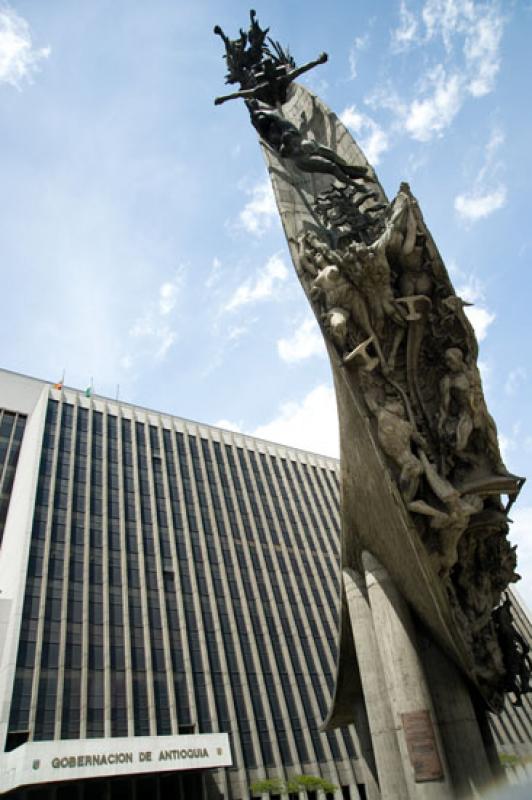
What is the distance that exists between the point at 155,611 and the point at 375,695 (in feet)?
105

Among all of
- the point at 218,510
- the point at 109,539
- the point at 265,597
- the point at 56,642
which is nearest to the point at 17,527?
the point at 109,539

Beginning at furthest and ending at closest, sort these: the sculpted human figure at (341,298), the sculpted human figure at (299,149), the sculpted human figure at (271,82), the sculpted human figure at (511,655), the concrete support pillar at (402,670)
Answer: the sculpted human figure at (271,82), the sculpted human figure at (299,149), the sculpted human figure at (341,298), the sculpted human figure at (511,655), the concrete support pillar at (402,670)

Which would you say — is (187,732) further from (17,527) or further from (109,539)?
(17,527)

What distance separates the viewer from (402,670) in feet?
31.2

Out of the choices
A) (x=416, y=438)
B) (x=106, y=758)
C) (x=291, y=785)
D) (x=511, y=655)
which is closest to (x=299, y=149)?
(x=416, y=438)

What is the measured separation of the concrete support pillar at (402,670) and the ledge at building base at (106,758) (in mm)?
22804

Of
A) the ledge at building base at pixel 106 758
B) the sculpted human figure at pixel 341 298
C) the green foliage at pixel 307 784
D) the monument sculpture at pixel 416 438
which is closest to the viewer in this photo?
the monument sculpture at pixel 416 438

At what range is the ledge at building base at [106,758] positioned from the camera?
24938 mm

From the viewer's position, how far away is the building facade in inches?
1195

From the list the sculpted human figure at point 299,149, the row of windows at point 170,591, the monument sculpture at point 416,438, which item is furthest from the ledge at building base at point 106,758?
the sculpted human figure at point 299,149

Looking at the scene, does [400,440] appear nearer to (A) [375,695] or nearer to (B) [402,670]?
(B) [402,670]

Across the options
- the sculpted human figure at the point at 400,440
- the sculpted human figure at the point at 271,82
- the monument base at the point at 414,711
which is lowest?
the monument base at the point at 414,711

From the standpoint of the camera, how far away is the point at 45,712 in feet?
99.8

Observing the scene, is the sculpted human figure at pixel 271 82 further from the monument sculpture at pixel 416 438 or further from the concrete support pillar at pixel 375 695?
the concrete support pillar at pixel 375 695
